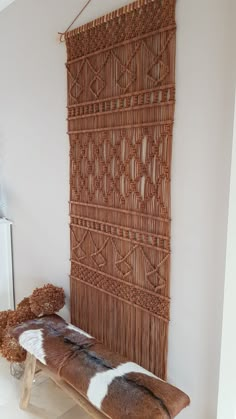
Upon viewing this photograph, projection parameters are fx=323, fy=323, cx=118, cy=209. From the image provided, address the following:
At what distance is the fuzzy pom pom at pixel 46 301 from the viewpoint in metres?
1.83

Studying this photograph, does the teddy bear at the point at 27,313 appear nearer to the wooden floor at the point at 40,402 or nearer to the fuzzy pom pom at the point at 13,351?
the fuzzy pom pom at the point at 13,351

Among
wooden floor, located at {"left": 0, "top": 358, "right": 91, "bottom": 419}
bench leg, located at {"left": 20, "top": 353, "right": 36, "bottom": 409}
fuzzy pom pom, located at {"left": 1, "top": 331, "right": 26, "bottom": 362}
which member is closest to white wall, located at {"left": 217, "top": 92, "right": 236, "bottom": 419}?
wooden floor, located at {"left": 0, "top": 358, "right": 91, "bottom": 419}

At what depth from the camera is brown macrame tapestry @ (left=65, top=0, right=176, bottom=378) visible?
1.32 m

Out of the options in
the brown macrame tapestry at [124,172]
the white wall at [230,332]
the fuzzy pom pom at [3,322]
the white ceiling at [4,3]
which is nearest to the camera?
the white wall at [230,332]

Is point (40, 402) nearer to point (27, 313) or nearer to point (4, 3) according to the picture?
point (27, 313)

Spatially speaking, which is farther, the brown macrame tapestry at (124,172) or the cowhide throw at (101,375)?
the brown macrame tapestry at (124,172)

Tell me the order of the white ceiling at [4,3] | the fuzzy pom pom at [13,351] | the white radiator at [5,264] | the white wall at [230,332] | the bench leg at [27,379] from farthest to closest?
the white radiator at [5,264] → the white ceiling at [4,3] → the fuzzy pom pom at [13,351] → the bench leg at [27,379] → the white wall at [230,332]

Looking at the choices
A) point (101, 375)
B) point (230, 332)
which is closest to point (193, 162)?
point (230, 332)

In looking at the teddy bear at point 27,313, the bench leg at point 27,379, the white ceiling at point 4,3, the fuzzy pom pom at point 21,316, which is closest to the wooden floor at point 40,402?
the bench leg at point 27,379

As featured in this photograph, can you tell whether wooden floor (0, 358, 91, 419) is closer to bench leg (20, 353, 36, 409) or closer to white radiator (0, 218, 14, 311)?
bench leg (20, 353, 36, 409)

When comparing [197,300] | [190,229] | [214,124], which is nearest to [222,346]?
[197,300]

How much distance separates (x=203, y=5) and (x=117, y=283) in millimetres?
1226

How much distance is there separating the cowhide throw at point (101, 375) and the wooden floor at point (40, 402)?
43 centimetres

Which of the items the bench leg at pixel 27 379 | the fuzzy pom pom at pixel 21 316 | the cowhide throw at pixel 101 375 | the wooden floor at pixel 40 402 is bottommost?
the wooden floor at pixel 40 402
